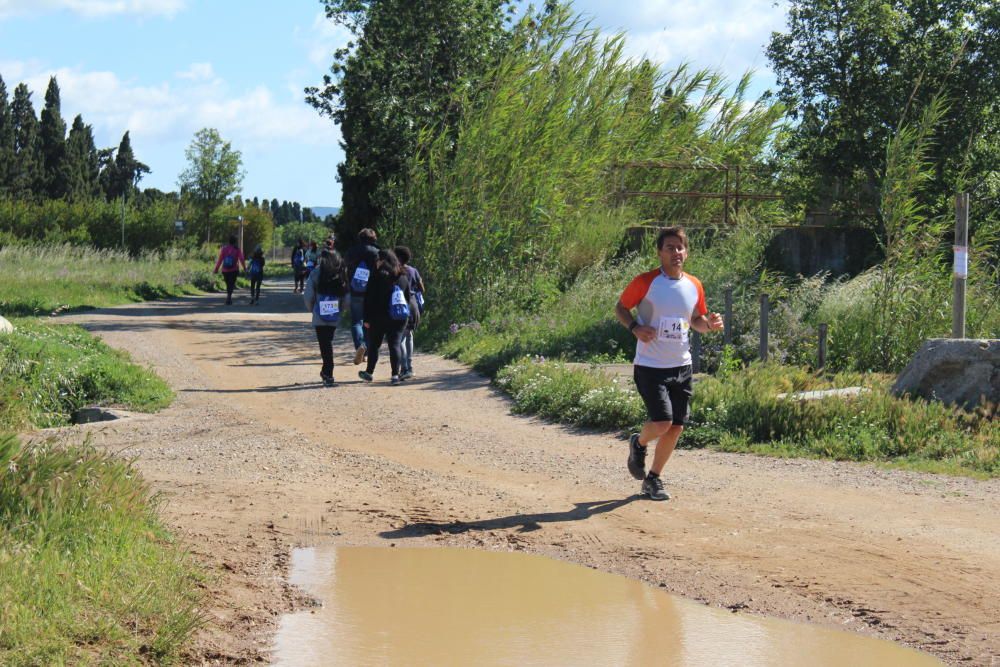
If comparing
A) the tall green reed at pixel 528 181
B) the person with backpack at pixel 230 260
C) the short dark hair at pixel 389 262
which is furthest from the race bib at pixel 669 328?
the person with backpack at pixel 230 260

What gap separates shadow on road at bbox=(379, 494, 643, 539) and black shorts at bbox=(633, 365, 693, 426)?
678 millimetres

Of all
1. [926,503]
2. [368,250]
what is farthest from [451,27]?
[926,503]

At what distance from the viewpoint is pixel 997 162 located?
18719 mm

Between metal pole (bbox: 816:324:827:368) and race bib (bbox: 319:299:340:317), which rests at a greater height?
race bib (bbox: 319:299:340:317)

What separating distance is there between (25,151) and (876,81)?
54.7 m

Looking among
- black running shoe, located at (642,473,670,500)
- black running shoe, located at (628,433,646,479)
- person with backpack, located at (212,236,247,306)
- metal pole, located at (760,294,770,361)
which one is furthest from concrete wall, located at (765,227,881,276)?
person with backpack, located at (212,236,247,306)

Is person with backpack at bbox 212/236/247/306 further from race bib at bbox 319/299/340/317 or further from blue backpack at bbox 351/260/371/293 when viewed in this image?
race bib at bbox 319/299/340/317

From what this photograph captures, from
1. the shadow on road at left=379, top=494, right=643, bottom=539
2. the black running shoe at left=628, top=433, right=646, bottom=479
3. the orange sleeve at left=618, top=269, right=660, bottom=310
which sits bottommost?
the shadow on road at left=379, top=494, right=643, bottom=539

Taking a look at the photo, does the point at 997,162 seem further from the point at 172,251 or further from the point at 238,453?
the point at 172,251

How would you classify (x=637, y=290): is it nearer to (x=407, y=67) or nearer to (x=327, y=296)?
(x=327, y=296)

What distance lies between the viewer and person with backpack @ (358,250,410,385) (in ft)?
45.3

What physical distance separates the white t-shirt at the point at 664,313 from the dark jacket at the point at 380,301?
658cm

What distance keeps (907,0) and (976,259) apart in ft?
21.1

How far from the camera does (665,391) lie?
7625 millimetres
